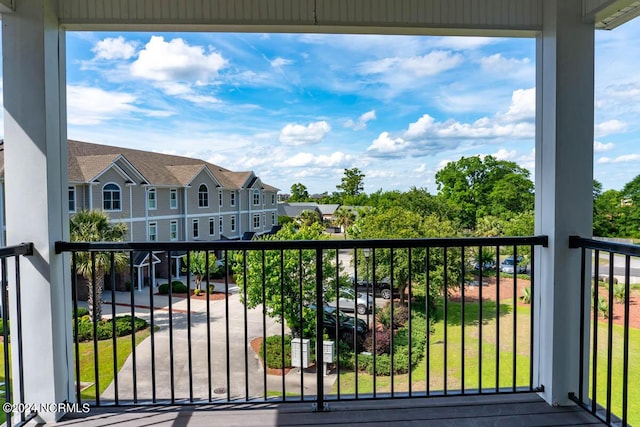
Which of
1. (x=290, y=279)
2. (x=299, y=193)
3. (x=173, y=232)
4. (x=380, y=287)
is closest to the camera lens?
(x=173, y=232)

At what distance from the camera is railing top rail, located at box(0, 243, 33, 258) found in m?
1.72

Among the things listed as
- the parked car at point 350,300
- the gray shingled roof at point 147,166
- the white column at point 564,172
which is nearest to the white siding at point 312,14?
the white column at point 564,172

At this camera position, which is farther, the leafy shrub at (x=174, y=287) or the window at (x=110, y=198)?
the leafy shrub at (x=174, y=287)

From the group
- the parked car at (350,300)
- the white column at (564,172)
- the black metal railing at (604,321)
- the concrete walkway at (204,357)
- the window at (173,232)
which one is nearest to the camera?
the black metal railing at (604,321)

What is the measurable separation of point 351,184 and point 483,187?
927 millimetres

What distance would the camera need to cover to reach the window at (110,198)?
2.35m

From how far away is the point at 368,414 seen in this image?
201cm

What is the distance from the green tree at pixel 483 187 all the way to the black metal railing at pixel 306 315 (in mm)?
284

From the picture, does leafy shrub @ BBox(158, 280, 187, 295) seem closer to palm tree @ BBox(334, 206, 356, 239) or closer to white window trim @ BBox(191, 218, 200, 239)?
white window trim @ BBox(191, 218, 200, 239)

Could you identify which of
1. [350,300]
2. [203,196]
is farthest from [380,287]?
[203,196]

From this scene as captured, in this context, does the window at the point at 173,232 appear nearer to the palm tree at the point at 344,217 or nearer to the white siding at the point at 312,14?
the palm tree at the point at 344,217

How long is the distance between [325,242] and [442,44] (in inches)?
69.3

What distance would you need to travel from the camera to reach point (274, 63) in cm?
282

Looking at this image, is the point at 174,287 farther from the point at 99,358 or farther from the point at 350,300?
the point at 350,300
